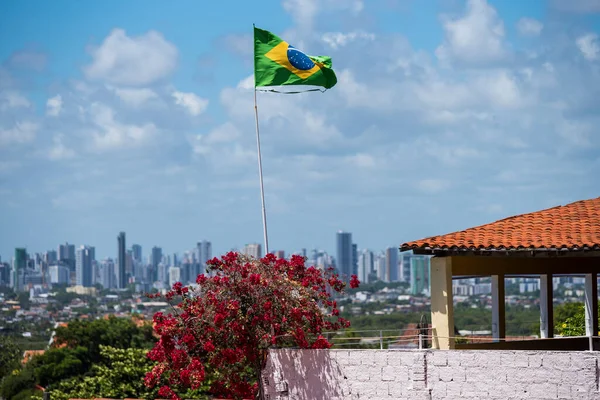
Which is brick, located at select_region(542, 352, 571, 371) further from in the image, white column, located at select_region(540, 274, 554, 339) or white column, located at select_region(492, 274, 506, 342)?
white column, located at select_region(540, 274, 554, 339)

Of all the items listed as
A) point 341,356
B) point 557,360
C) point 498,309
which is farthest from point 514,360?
point 498,309

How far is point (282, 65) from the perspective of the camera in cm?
2212

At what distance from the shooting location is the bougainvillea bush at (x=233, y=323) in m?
18.6

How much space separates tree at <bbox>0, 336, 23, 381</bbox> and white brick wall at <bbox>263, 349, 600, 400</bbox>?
60.7 metres

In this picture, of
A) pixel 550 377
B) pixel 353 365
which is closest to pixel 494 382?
pixel 550 377

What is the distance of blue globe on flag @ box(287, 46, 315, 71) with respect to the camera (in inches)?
867

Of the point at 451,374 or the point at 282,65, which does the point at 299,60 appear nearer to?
the point at 282,65

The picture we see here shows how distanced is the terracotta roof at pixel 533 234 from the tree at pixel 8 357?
2413 inches

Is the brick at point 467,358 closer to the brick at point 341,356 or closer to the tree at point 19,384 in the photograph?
the brick at point 341,356

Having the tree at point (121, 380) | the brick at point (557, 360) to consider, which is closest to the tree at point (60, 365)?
the tree at point (121, 380)

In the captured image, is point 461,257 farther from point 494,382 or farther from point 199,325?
point 199,325

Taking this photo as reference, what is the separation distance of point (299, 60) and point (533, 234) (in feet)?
21.1

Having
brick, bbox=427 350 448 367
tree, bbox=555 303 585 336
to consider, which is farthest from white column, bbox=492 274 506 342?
brick, bbox=427 350 448 367

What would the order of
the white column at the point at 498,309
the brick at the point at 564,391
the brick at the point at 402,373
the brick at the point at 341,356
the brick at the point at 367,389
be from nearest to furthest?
the brick at the point at 564,391 < the brick at the point at 402,373 < the brick at the point at 367,389 < the brick at the point at 341,356 < the white column at the point at 498,309
